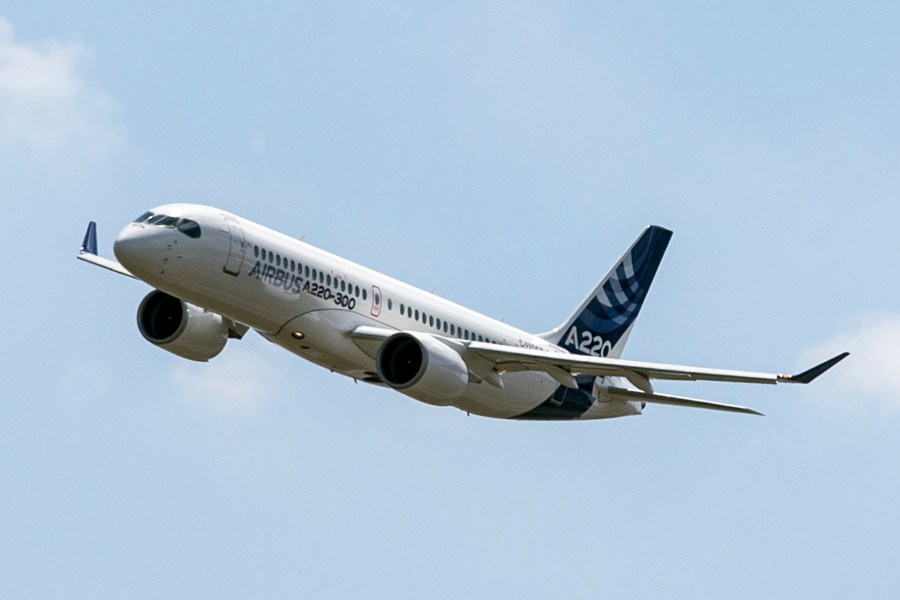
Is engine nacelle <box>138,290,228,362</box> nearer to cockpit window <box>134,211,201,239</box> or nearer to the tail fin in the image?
cockpit window <box>134,211,201,239</box>

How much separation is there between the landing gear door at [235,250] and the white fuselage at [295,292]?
0.03 m

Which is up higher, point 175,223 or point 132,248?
point 175,223

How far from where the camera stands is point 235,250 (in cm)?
4812

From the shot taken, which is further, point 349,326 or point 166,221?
point 349,326

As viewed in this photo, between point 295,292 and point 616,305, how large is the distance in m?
16.2

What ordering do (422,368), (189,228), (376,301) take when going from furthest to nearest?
(376,301) < (422,368) < (189,228)

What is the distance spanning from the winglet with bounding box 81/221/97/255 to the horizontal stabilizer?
57.9 ft

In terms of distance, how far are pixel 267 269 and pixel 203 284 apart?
1.96 m

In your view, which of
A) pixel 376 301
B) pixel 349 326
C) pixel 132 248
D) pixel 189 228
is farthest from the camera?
Answer: pixel 376 301

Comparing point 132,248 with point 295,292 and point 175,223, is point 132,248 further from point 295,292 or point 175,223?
point 295,292

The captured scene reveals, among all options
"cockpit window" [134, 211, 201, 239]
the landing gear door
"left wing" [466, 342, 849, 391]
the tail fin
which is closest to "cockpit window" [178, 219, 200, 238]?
"cockpit window" [134, 211, 201, 239]

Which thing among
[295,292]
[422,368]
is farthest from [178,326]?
[422,368]

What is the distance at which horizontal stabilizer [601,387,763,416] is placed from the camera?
54.7m

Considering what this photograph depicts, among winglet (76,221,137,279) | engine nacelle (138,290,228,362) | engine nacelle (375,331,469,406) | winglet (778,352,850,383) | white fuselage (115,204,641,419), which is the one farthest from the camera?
winglet (76,221,137,279)
